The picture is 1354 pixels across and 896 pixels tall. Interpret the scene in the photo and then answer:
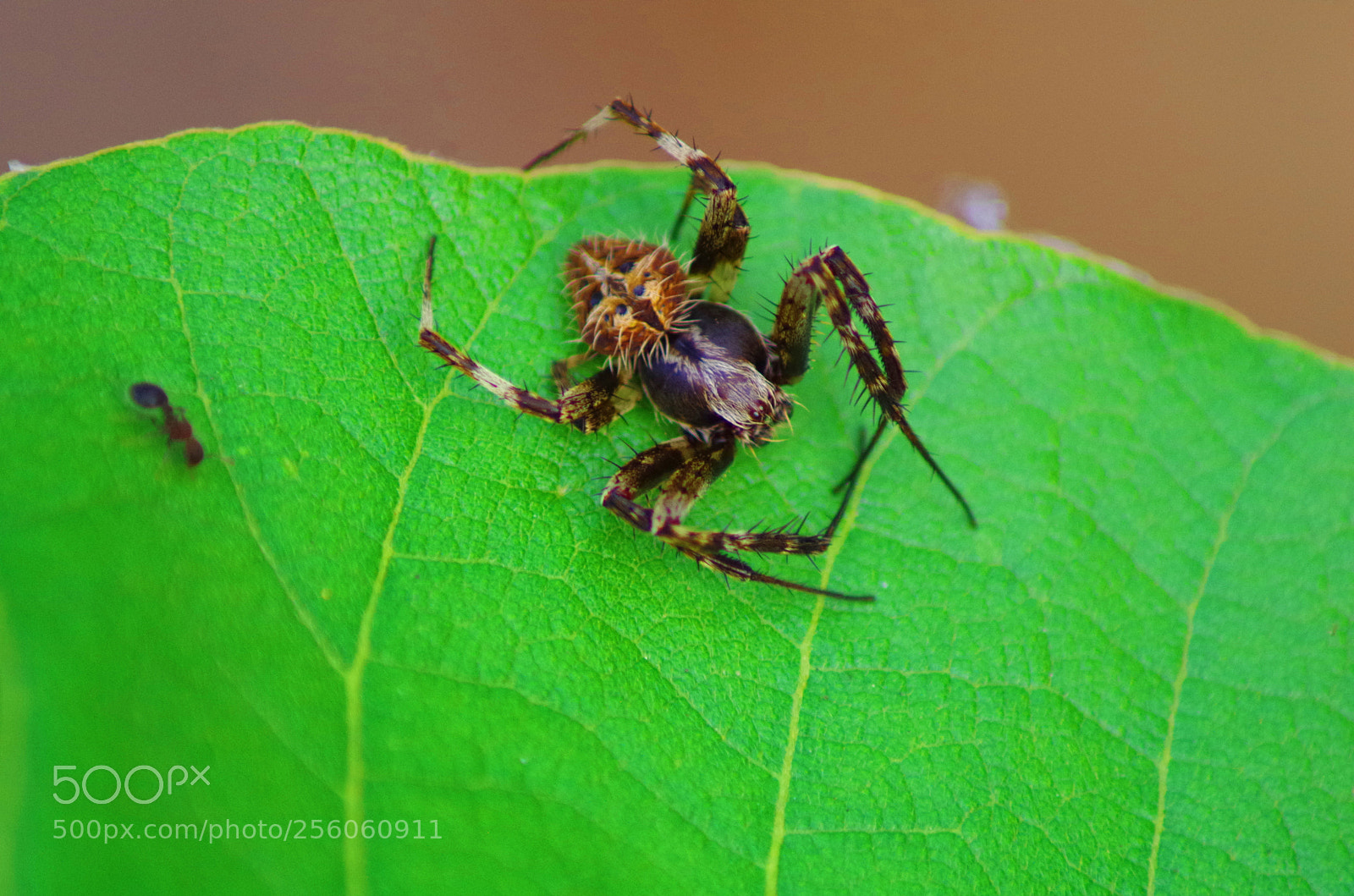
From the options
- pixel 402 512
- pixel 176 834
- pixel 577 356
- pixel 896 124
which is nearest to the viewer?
pixel 176 834

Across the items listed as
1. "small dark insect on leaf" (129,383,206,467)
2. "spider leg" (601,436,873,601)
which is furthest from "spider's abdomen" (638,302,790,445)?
"small dark insect on leaf" (129,383,206,467)

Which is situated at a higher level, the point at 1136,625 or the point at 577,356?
the point at 1136,625

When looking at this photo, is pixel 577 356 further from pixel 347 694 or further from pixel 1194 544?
pixel 1194 544

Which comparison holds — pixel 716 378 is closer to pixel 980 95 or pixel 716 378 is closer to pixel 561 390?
pixel 561 390

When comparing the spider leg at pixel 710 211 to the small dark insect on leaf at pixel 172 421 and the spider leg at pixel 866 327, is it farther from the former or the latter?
the small dark insect on leaf at pixel 172 421

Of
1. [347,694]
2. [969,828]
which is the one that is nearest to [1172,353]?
[969,828]

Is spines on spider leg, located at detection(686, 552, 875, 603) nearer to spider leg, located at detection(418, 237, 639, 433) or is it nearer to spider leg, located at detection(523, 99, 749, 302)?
spider leg, located at detection(418, 237, 639, 433)

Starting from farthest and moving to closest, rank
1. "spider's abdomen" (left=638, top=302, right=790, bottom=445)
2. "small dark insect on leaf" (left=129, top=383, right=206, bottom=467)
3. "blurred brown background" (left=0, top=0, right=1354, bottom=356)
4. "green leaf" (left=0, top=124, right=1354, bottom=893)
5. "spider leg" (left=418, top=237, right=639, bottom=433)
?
1. "blurred brown background" (left=0, top=0, right=1354, bottom=356)
2. "spider's abdomen" (left=638, top=302, right=790, bottom=445)
3. "spider leg" (left=418, top=237, right=639, bottom=433)
4. "small dark insect on leaf" (left=129, top=383, right=206, bottom=467)
5. "green leaf" (left=0, top=124, right=1354, bottom=893)
